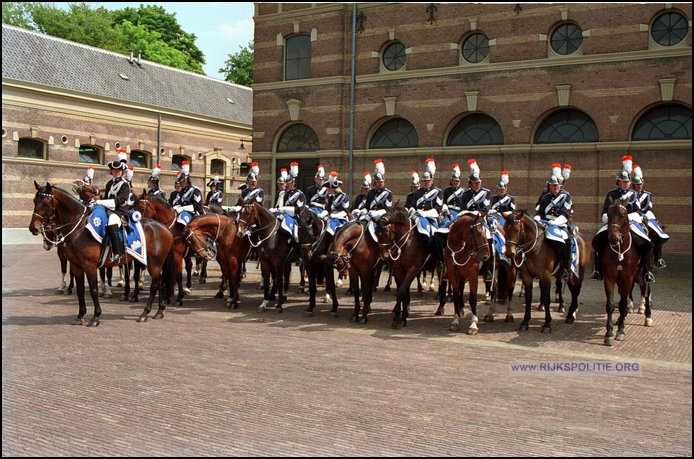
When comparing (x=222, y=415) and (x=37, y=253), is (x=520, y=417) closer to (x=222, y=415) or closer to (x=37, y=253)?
(x=222, y=415)

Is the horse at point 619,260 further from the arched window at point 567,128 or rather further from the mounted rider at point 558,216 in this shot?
the arched window at point 567,128

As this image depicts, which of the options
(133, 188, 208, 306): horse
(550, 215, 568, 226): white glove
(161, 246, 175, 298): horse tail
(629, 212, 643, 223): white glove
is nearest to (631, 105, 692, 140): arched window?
(550, 215, 568, 226): white glove

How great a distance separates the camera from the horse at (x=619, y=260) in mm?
11359

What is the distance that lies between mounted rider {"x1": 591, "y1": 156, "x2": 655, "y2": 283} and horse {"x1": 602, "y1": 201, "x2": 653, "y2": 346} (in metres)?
0.15

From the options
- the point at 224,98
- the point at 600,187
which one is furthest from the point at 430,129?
the point at 224,98

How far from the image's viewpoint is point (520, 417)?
23.5 ft

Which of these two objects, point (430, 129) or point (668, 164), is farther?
point (430, 129)

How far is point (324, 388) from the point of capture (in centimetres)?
819

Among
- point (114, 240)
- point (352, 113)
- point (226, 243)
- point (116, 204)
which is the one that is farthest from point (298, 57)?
point (114, 240)

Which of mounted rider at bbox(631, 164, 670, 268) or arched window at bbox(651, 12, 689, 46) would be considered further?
arched window at bbox(651, 12, 689, 46)

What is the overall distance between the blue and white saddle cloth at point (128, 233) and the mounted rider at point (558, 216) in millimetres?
7885

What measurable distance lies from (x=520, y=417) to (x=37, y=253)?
2770 centimetres

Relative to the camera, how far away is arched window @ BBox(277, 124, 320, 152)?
96.1 ft

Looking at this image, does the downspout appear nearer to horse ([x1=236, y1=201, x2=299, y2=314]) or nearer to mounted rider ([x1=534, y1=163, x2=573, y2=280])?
horse ([x1=236, y1=201, x2=299, y2=314])
